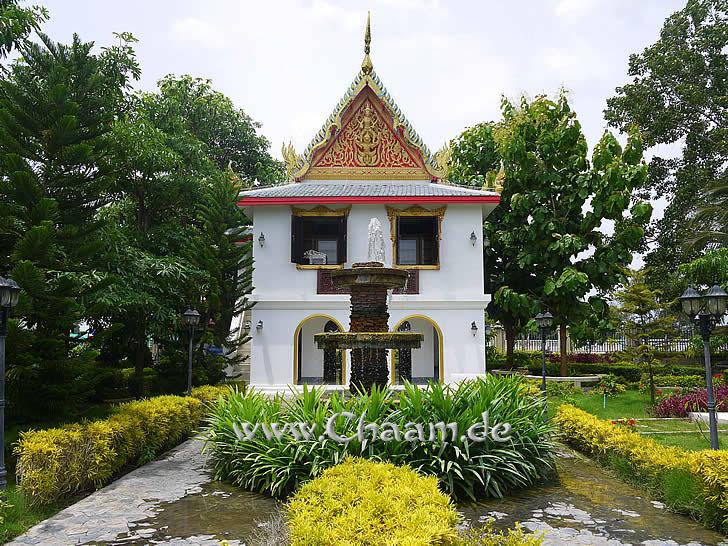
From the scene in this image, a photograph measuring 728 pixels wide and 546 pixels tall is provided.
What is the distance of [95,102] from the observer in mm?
9141

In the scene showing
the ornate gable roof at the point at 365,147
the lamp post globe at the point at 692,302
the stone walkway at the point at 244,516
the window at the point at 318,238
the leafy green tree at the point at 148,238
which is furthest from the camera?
the ornate gable roof at the point at 365,147

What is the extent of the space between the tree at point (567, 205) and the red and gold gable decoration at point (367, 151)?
309 cm

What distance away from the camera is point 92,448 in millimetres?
6703

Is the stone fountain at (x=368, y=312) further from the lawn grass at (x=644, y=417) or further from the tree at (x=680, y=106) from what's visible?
the tree at (x=680, y=106)

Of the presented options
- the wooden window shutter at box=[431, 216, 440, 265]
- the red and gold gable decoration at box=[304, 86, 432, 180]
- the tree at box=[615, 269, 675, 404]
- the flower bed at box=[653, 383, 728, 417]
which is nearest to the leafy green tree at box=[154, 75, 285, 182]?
the red and gold gable decoration at box=[304, 86, 432, 180]

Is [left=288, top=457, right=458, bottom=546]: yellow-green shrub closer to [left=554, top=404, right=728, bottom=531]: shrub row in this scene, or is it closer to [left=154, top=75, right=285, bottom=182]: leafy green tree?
[left=554, top=404, right=728, bottom=531]: shrub row

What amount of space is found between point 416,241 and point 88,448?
434 inches

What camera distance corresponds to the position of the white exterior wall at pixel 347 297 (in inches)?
587

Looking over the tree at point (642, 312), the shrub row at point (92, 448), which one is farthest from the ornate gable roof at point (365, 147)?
the shrub row at point (92, 448)

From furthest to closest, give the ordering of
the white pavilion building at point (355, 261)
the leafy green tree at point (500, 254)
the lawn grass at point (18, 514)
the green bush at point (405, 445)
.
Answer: the leafy green tree at point (500, 254), the white pavilion building at point (355, 261), the green bush at point (405, 445), the lawn grass at point (18, 514)

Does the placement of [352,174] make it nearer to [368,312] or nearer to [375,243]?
[375,243]

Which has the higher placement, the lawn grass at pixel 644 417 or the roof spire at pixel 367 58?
the roof spire at pixel 367 58

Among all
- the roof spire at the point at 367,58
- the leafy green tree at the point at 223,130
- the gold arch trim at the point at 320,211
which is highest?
the leafy green tree at the point at 223,130

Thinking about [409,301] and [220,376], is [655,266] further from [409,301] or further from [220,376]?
[220,376]
